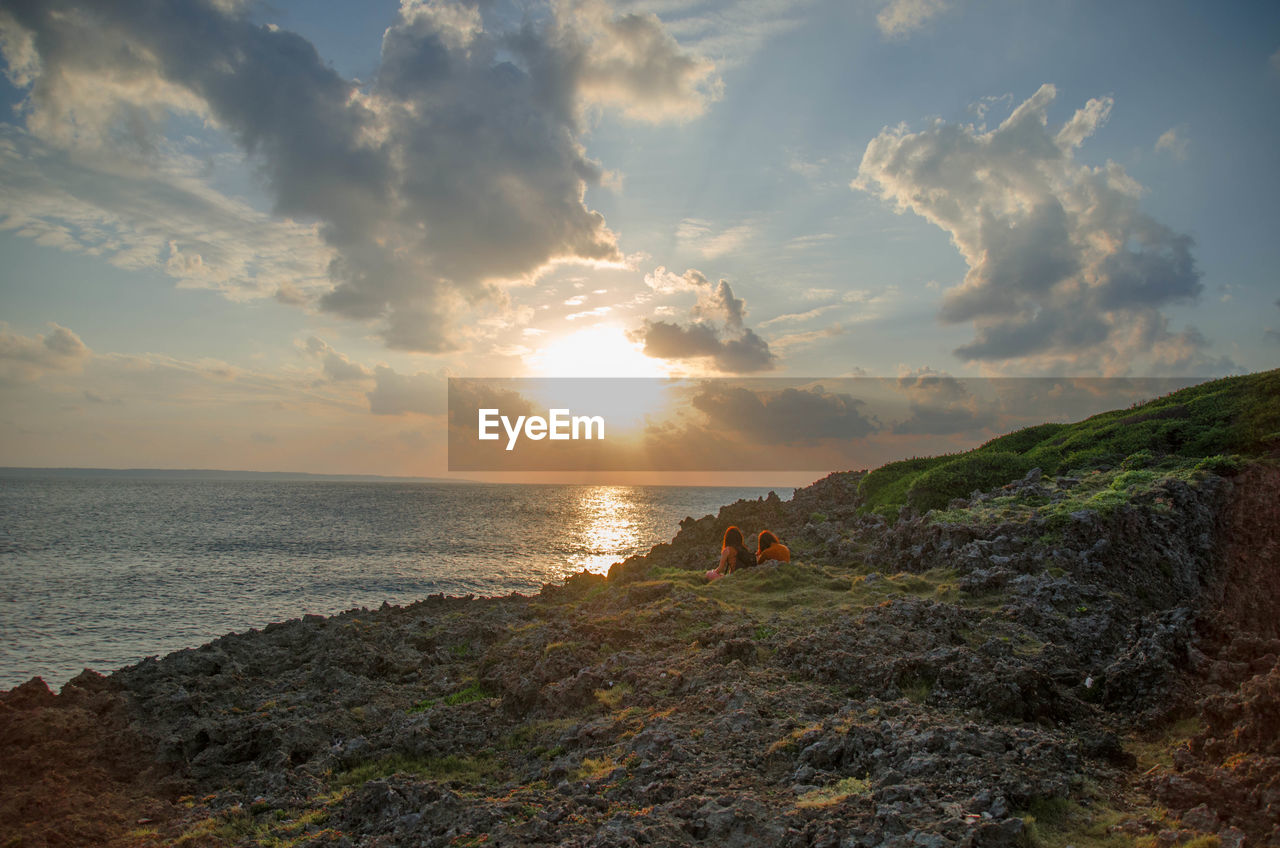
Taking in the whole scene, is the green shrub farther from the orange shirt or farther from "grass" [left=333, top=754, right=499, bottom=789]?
"grass" [left=333, top=754, right=499, bottom=789]

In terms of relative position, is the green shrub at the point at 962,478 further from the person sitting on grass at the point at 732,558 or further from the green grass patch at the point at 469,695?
the green grass patch at the point at 469,695

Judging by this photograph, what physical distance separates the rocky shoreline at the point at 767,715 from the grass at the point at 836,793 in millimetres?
61

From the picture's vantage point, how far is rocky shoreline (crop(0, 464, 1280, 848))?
643cm

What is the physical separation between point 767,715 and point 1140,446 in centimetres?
2153

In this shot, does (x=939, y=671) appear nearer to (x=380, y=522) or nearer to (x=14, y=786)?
(x=14, y=786)

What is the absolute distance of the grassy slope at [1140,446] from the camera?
20.7m

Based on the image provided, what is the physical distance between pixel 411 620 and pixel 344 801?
36.9 feet

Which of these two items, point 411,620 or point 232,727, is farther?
point 411,620

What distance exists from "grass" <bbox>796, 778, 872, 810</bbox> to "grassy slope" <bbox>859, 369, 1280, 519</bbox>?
1713 centimetres

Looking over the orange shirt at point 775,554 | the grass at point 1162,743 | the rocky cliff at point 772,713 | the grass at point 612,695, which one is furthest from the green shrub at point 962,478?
the grass at point 612,695

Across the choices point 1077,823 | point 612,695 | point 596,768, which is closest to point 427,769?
point 596,768

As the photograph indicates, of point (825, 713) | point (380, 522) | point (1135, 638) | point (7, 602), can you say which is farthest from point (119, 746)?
point (380, 522)

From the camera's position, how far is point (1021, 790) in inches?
256

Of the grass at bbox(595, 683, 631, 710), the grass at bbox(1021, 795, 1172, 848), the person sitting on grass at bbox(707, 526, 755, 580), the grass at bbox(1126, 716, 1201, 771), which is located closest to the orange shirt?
the person sitting on grass at bbox(707, 526, 755, 580)
